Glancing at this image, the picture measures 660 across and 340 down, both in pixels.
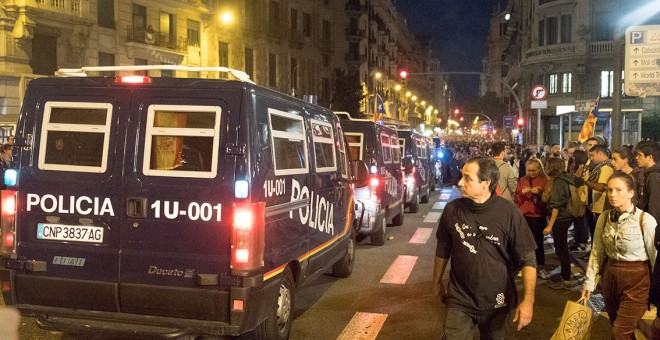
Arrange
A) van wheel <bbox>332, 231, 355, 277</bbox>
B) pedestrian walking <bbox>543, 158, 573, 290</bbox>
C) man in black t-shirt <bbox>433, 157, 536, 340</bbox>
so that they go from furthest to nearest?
van wheel <bbox>332, 231, 355, 277</bbox> < pedestrian walking <bbox>543, 158, 573, 290</bbox> < man in black t-shirt <bbox>433, 157, 536, 340</bbox>

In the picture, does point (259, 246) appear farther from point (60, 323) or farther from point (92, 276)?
point (60, 323)

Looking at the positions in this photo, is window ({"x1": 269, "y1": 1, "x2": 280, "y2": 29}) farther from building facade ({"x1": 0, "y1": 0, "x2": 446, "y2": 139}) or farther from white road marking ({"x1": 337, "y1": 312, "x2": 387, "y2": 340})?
white road marking ({"x1": 337, "y1": 312, "x2": 387, "y2": 340})

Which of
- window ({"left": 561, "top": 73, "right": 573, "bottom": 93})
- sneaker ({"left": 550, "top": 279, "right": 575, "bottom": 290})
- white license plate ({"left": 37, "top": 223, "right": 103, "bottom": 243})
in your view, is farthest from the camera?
window ({"left": 561, "top": 73, "right": 573, "bottom": 93})

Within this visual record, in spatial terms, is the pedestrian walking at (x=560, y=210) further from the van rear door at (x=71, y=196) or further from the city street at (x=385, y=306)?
the van rear door at (x=71, y=196)

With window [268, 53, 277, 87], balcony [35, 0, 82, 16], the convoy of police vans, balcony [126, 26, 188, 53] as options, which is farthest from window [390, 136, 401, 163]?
window [268, 53, 277, 87]

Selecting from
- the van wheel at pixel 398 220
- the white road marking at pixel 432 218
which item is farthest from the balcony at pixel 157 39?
the van wheel at pixel 398 220

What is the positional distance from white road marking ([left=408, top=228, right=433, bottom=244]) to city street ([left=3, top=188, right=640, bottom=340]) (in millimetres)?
1547

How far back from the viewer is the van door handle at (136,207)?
5023mm

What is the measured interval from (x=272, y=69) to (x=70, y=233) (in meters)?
36.7

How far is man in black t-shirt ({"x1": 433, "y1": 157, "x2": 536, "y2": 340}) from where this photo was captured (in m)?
4.01

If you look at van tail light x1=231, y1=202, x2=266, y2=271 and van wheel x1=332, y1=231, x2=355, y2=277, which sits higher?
van tail light x1=231, y1=202, x2=266, y2=271

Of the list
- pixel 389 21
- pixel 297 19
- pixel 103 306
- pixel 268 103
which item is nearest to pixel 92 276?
pixel 103 306

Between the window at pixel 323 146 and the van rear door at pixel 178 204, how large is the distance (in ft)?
6.65

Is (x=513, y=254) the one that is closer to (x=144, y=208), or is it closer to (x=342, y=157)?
(x=144, y=208)
